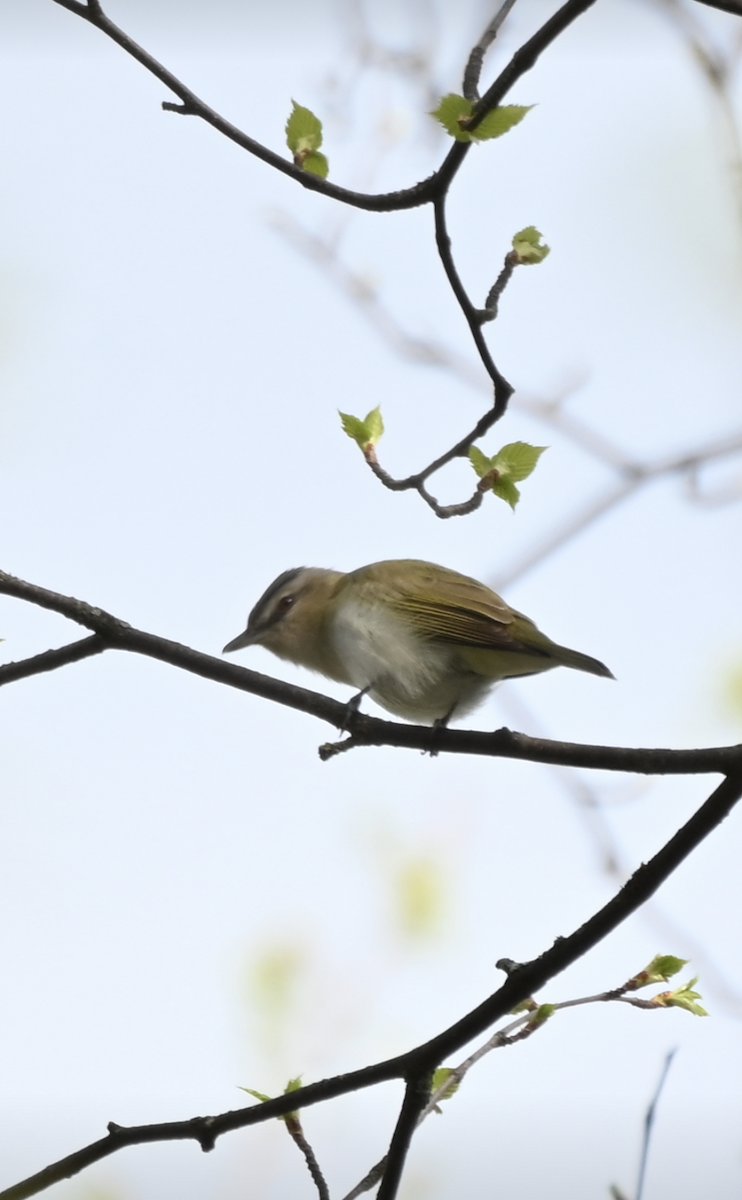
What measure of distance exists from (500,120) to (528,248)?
0.61m

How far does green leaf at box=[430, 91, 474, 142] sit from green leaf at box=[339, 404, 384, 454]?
1122mm

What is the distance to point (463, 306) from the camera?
305cm

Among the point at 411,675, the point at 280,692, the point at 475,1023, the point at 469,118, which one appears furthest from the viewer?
the point at 411,675

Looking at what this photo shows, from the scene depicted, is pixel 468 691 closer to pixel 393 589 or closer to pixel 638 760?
pixel 393 589

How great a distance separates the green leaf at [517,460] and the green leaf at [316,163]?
89cm

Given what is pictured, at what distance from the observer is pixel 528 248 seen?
339 centimetres

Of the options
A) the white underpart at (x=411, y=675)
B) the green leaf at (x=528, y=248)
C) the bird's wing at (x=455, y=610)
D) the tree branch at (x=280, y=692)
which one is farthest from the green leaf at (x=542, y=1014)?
the green leaf at (x=528, y=248)

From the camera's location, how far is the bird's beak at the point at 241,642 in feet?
18.6

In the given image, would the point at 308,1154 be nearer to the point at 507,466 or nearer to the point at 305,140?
the point at 507,466

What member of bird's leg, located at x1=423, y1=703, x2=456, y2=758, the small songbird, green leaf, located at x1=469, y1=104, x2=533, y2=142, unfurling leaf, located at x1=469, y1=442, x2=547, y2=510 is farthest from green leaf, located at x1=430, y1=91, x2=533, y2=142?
the small songbird

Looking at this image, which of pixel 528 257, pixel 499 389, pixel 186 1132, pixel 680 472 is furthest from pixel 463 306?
pixel 680 472

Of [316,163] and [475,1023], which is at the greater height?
[316,163]

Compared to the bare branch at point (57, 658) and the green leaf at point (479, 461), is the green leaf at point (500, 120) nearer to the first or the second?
the green leaf at point (479, 461)

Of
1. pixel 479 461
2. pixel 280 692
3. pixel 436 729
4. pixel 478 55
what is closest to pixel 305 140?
pixel 478 55
